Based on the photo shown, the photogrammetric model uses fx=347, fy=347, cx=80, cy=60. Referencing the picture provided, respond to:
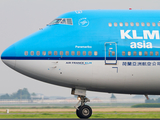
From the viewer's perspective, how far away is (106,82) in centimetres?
2598

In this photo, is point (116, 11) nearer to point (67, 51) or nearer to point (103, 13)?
point (103, 13)

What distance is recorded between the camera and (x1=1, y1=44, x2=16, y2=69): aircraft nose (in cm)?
2553

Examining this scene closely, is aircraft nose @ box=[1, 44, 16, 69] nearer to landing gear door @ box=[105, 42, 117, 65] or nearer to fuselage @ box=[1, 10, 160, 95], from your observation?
fuselage @ box=[1, 10, 160, 95]

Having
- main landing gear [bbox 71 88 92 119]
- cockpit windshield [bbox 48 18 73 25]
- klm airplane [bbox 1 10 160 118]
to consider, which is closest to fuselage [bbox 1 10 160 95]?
klm airplane [bbox 1 10 160 118]

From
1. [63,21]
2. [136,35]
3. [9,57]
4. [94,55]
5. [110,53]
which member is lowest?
[9,57]

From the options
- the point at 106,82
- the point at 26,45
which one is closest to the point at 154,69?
the point at 106,82

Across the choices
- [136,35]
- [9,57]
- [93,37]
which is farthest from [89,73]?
[9,57]

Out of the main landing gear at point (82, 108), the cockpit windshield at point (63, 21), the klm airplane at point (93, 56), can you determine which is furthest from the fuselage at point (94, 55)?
the main landing gear at point (82, 108)

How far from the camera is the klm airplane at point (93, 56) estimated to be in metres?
25.6

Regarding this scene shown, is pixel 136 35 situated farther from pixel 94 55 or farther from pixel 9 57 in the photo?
pixel 9 57

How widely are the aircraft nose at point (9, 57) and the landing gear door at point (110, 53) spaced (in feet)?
22.5

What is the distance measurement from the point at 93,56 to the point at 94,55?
0.11 m

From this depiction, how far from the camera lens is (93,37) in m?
26.2

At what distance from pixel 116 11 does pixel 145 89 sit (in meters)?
6.60
